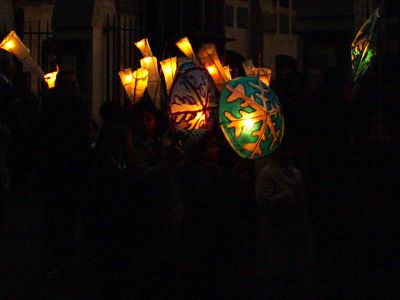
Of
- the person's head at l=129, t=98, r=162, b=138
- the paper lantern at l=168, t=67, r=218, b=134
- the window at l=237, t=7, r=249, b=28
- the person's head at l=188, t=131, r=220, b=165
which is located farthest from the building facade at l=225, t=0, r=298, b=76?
the person's head at l=188, t=131, r=220, b=165

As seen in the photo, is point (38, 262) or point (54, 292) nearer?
point (54, 292)

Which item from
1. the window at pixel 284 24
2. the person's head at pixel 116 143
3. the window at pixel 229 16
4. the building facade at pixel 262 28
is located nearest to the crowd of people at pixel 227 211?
the person's head at pixel 116 143

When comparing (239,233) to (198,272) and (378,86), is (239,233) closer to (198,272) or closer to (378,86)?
(198,272)

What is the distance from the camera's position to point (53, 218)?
381 inches

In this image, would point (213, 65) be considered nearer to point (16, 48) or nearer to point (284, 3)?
point (16, 48)

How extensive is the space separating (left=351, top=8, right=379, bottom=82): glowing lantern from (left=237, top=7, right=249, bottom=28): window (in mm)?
18182

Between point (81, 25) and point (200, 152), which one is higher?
point (81, 25)

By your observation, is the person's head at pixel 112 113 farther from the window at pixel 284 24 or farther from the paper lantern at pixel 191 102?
the window at pixel 284 24

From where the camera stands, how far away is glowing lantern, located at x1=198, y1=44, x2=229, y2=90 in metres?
10.7

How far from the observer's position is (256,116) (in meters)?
7.86

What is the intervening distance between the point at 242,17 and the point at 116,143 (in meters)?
21.2

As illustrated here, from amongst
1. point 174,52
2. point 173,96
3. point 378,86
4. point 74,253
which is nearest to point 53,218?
point 74,253

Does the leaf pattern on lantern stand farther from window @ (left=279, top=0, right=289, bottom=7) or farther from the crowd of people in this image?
window @ (left=279, top=0, right=289, bottom=7)

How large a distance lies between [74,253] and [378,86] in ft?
10.0
